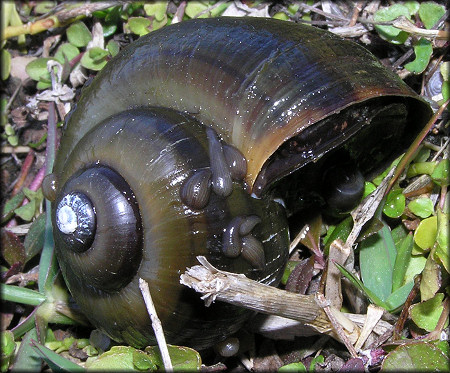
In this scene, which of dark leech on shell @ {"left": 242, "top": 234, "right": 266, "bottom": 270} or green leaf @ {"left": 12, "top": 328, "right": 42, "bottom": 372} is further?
green leaf @ {"left": 12, "top": 328, "right": 42, "bottom": 372}

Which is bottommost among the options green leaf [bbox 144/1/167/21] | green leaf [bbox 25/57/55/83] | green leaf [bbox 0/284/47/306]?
green leaf [bbox 0/284/47/306]

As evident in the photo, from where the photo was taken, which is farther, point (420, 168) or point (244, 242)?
point (420, 168)

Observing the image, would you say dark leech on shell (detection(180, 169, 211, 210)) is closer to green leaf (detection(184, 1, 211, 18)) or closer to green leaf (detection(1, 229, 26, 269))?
green leaf (detection(1, 229, 26, 269))

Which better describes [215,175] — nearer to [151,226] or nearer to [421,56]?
[151,226]

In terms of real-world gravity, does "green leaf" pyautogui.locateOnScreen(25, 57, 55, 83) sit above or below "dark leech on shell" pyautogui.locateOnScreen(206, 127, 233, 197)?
below

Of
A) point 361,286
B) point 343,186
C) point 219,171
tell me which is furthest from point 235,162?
point 361,286

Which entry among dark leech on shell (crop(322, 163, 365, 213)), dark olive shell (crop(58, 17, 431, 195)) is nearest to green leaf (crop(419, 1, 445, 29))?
dark olive shell (crop(58, 17, 431, 195))

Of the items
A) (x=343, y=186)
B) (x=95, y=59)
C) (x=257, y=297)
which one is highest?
(x=95, y=59)

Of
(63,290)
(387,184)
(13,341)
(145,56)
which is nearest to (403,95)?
(387,184)
